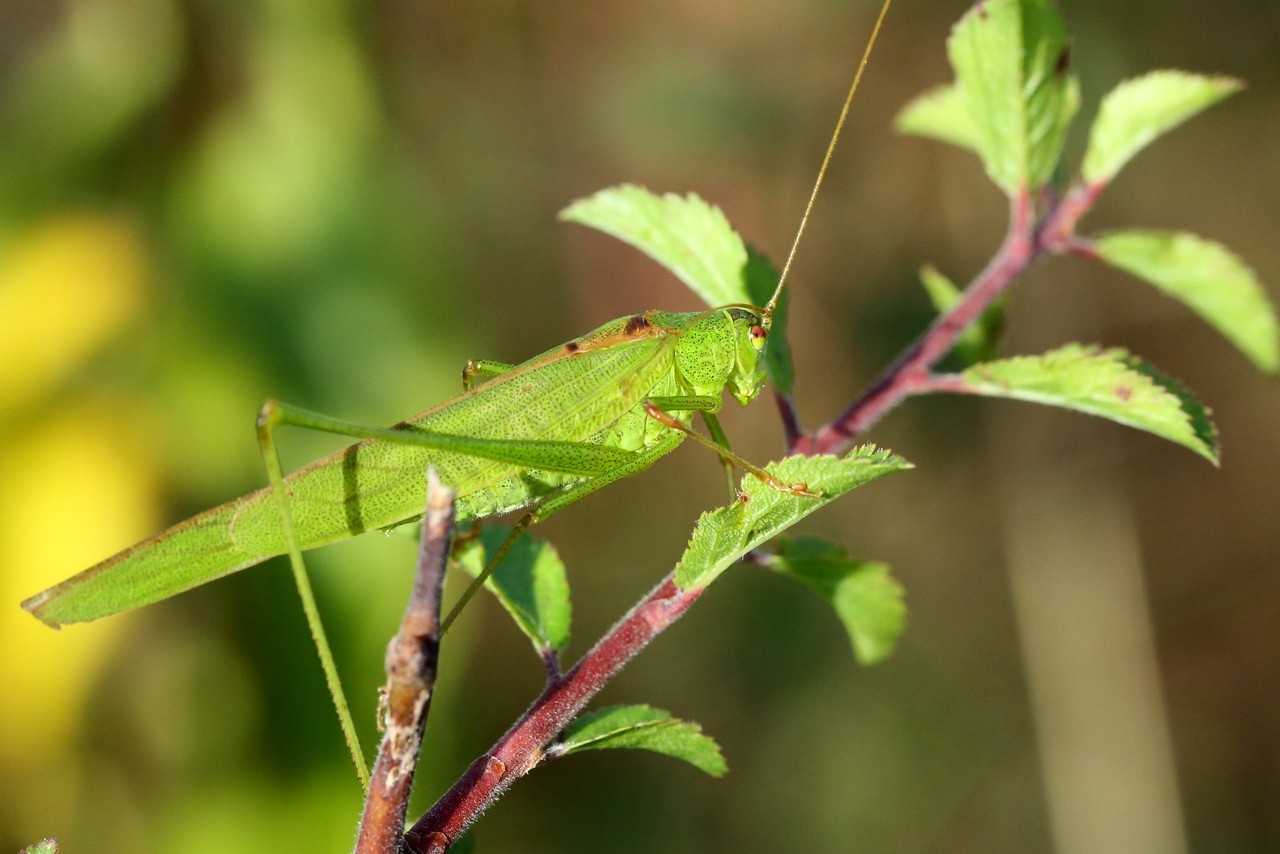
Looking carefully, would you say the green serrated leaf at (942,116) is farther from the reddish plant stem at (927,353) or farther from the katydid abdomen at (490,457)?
the katydid abdomen at (490,457)

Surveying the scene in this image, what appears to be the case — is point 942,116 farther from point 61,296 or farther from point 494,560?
point 61,296

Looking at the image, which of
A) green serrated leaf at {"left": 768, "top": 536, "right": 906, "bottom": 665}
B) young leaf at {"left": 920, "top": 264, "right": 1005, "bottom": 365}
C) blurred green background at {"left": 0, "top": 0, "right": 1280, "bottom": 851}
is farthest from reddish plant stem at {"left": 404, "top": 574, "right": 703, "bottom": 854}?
blurred green background at {"left": 0, "top": 0, "right": 1280, "bottom": 851}

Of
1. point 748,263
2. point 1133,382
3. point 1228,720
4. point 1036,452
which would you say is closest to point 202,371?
point 748,263

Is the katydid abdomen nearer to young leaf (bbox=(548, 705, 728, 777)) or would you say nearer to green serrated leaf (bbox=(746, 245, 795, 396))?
green serrated leaf (bbox=(746, 245, 795, 396))

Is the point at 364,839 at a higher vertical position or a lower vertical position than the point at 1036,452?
lower

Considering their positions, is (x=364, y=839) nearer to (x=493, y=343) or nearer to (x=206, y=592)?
(x=206, y=592)

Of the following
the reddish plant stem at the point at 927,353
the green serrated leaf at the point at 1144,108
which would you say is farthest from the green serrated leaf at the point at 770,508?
the green serrated leaf at the point at 1144,108

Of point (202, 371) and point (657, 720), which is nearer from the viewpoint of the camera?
point (657, 720)
